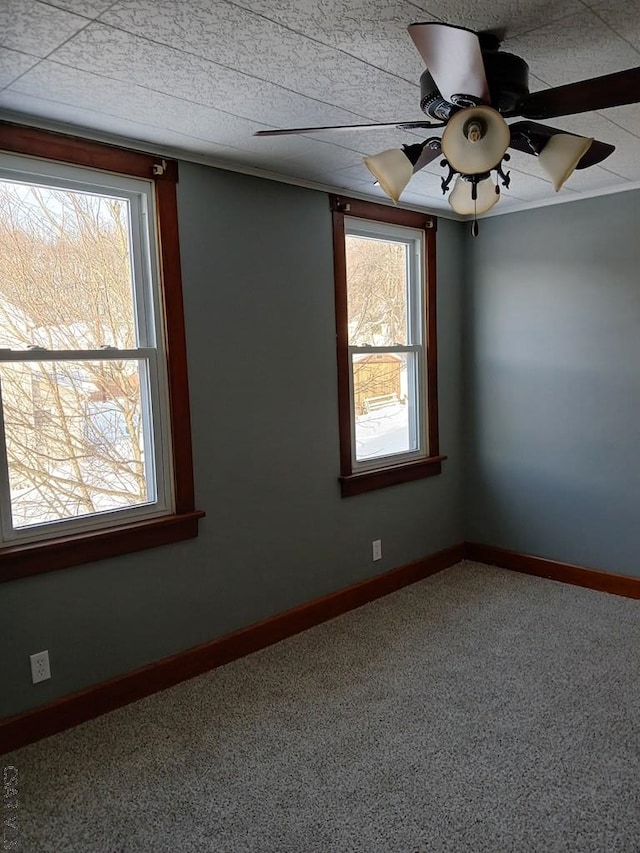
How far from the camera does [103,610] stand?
2633 mm

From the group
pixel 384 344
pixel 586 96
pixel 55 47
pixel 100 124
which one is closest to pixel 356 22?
pixel 586 96

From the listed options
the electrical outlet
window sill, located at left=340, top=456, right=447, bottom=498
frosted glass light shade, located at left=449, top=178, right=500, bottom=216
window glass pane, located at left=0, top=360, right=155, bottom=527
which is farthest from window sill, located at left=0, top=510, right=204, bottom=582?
frosted glass light shade, located at left=449, top=178, right=500, bottom=216

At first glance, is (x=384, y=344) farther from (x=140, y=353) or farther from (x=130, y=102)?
(x=130, y=102)

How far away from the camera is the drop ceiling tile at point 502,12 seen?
64.1 inches

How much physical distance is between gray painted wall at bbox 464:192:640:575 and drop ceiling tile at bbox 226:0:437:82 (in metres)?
2.23

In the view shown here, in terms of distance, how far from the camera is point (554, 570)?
13.1 feet

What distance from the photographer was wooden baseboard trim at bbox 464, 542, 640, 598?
3699 millimetres

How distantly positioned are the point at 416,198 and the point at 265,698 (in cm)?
281

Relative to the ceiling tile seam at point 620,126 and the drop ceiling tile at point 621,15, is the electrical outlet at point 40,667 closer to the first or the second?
the drop ceiling tile at point 621,15

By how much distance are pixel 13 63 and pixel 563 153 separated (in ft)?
5.37

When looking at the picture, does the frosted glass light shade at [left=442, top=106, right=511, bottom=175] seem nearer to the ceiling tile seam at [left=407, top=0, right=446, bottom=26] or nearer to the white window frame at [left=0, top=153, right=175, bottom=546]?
the ceiling tile seam at [left=407, top=0, right=446, bottom=26]

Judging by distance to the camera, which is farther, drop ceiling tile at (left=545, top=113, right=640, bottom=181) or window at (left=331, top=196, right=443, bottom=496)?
window at (left=331, top=196, right=443, bottom=496)

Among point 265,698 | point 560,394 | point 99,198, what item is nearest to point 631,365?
point 560,394

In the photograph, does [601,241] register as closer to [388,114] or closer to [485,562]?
[388,114]
